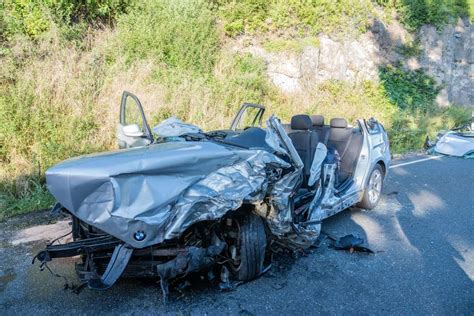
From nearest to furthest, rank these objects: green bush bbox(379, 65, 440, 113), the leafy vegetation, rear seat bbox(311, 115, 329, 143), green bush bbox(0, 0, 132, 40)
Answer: rear seat bbox(311, 115, 329, 143) → the leafy vegetation → green bush bbox(0, 0, 132, 40) → green bush bbox(379, 65, 440, 113)

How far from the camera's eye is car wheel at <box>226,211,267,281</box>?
10.9 feet

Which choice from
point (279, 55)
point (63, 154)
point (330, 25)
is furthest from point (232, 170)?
point (330, 25)

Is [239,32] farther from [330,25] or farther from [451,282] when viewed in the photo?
[451,282]

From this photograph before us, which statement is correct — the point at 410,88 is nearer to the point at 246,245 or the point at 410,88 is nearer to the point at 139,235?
the point at 246,245

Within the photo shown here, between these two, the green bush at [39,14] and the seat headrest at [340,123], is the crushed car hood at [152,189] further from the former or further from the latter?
the green bush at [39,14]

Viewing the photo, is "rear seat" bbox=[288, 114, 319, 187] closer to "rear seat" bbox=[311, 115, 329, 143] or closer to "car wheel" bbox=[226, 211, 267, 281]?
"rear seat" bbox=[311, 115, 329, 143]

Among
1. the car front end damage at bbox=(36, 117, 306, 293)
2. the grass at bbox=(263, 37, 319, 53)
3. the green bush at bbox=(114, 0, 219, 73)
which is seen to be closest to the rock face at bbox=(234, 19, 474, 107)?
the grass at bbox=(263, 37, 319, 53)

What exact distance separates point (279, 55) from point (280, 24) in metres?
1.26

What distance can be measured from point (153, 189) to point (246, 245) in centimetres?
100

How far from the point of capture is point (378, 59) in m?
15.8

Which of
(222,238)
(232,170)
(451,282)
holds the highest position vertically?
(232,170)

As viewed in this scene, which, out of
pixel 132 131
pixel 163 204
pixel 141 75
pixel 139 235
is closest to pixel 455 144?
pixel 141 75

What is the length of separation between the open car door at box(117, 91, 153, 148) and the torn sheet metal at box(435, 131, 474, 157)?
9.33m

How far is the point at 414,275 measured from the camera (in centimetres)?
381
